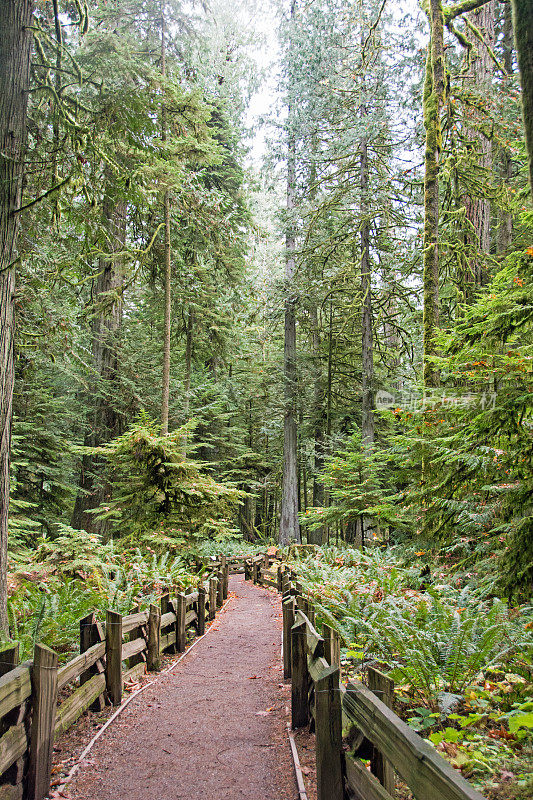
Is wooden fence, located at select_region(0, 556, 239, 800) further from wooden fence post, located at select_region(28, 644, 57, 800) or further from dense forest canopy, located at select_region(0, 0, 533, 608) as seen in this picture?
dense forest canopy, located at select_region(0, 0, 533, 608)

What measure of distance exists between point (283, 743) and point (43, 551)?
6.04 meters

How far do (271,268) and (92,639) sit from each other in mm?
24939

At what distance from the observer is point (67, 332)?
8.11 metres

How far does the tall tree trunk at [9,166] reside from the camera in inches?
202

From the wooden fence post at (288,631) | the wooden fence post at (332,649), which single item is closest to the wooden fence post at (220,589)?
the wooden fence post at (288,631)

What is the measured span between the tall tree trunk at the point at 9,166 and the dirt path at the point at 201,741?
2172 mm

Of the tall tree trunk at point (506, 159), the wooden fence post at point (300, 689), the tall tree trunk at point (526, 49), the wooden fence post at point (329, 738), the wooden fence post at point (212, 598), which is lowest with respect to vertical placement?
the wooden fence post at point (212, 598)

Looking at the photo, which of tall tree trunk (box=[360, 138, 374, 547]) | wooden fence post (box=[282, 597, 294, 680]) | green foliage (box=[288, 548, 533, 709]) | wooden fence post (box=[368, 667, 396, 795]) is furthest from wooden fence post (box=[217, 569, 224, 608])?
wooden fence post (box=[368, 667, 396, 795])

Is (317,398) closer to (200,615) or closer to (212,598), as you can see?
(212,598)

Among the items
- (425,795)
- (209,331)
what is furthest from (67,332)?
(209,331)

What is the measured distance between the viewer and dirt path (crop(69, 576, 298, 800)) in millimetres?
3618

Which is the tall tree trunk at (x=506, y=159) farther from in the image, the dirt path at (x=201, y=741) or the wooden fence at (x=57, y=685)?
the wooden fence at (x=57, y=685)

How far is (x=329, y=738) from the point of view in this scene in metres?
2.90

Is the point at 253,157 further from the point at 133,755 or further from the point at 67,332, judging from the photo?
the point at 133,755
